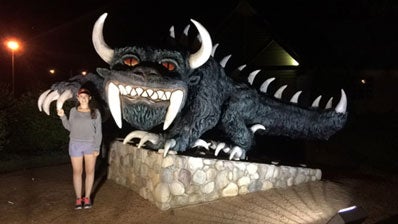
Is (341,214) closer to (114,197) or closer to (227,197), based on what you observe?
(227,197)

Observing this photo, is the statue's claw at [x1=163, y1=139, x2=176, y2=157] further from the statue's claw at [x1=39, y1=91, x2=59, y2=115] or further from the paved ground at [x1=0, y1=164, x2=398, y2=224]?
the statue's claw at [x1=39, y1=91, x2=59, y2=115]

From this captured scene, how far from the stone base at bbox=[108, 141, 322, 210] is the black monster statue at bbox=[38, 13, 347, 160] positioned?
8.9 inches

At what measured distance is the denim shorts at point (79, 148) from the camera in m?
4.48

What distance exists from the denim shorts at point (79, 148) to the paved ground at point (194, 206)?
0.72 meters

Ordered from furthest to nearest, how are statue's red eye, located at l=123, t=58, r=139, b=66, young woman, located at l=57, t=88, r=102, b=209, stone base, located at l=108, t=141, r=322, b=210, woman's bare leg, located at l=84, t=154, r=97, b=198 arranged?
Result: statue's red eye, located at l=123, t=58, r=139, b=66
stone base, located at l=108, t=141, r=322, b=210
woman's bare leg, located at l=84, t=154, r=97, b=198
young woman, located at l=57, t=88, r=102, b=209

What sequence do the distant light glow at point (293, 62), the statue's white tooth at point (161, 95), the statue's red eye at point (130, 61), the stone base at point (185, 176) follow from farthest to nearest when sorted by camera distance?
the distant light glow at point (293, 62)
the statue's red eye at point (130, 61)
the stone base at point (185, 176)
the statue's white tooth at point (161, 95)

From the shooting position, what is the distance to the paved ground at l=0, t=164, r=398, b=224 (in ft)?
14.9

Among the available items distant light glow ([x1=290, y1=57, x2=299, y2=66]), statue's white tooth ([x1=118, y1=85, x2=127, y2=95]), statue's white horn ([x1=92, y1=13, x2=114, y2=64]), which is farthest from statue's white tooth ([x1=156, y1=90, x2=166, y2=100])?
distant light glow ([x1=290, y1=57, x2=299, y2=66])

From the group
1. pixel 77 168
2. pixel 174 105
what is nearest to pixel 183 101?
pixel 174 105

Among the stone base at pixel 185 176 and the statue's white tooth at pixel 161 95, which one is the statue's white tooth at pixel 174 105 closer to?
the statue's white tooth at pixel 161 95

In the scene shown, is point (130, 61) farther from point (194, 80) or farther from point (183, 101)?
point (194, 80)

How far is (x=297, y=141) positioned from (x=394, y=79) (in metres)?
7.14

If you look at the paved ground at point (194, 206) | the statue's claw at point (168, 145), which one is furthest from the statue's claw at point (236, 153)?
the statue's claw at point (168, 145)

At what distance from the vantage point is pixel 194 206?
4.98 meters
